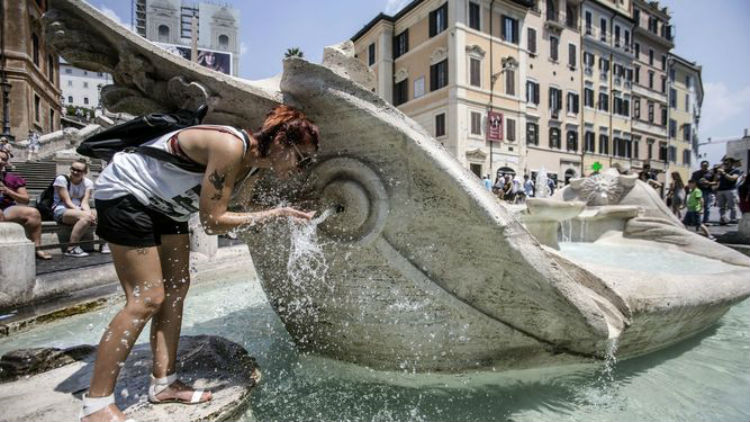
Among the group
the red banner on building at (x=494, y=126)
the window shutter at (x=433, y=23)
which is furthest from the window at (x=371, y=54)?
the red banner on building at (x=494, y=126)

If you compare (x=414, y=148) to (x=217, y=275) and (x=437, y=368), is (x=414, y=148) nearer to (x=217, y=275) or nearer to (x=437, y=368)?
(x=437, y=368)

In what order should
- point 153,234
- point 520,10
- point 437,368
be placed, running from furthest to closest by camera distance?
point 520,10
point 437,368
point 153,234

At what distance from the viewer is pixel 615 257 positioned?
15.1 feet

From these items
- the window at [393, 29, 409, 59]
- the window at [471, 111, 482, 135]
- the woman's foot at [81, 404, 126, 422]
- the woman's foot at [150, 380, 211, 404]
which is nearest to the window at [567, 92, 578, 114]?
the window at [471, 111, 482, 135]

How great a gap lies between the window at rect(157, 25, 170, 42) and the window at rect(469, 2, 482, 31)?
1713cm

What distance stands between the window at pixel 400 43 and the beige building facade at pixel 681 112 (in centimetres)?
2899

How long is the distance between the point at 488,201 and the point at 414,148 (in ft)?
1.36

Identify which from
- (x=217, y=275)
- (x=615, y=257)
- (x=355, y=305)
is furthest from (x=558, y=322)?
(x=217, y=275)

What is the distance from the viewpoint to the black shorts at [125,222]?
1.52m

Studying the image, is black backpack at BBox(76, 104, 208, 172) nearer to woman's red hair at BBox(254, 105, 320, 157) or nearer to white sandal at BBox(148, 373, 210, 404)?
woman's red hair at BBox(254, 105, 320, 157)

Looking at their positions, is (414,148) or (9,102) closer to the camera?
(414,148)

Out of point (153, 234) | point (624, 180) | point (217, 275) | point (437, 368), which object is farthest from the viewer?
point (624, 180)

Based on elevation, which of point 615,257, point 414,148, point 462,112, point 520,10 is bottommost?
point 615,257

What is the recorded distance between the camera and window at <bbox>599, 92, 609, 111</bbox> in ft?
104
